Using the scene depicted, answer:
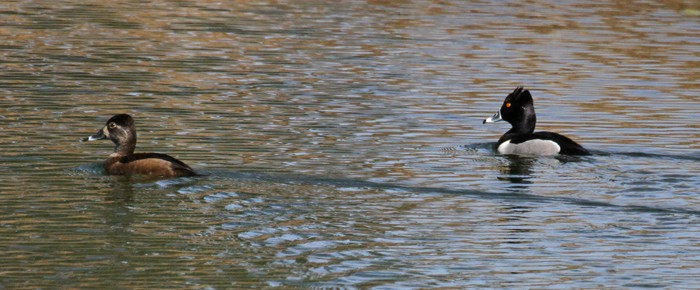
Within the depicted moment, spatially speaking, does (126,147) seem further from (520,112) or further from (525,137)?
(520,112)

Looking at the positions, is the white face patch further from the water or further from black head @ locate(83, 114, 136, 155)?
black head @ locate(83, 114, 136, 155)

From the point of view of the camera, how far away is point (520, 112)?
813 inches

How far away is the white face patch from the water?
0.62 feet

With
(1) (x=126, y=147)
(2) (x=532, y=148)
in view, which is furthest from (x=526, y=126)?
(1) (x=126, y=147)

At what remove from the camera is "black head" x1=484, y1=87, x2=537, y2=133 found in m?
20.5

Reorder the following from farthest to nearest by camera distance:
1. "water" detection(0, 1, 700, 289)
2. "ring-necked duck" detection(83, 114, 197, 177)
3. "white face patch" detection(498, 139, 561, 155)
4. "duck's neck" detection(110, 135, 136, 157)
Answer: "white face patch" detection(498, 139, 561, 155), "duck's neck" detection(110, 135, 136, 157), "ring-necked duck" detection(83, 114, 197, 177), "water" detection(0, 1, 700, 289)

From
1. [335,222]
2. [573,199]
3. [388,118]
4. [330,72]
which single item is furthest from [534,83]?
[335,222]

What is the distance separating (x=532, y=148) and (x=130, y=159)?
523 cm

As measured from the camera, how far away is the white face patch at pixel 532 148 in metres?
18.8

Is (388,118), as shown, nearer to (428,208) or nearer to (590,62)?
(428,208)

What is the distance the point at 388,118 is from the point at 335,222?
308 inches

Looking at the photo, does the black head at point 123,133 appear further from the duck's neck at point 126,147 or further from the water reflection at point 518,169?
the water reflection at point 518,169

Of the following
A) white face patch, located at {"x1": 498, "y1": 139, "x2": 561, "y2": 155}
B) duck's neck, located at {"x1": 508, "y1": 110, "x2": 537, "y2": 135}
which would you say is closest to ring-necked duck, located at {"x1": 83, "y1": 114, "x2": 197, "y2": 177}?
white face patch, located at {"x1": 498, "y1": 139, "x2": 561, "y2": 155}

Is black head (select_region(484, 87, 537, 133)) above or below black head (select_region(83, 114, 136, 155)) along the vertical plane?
below
